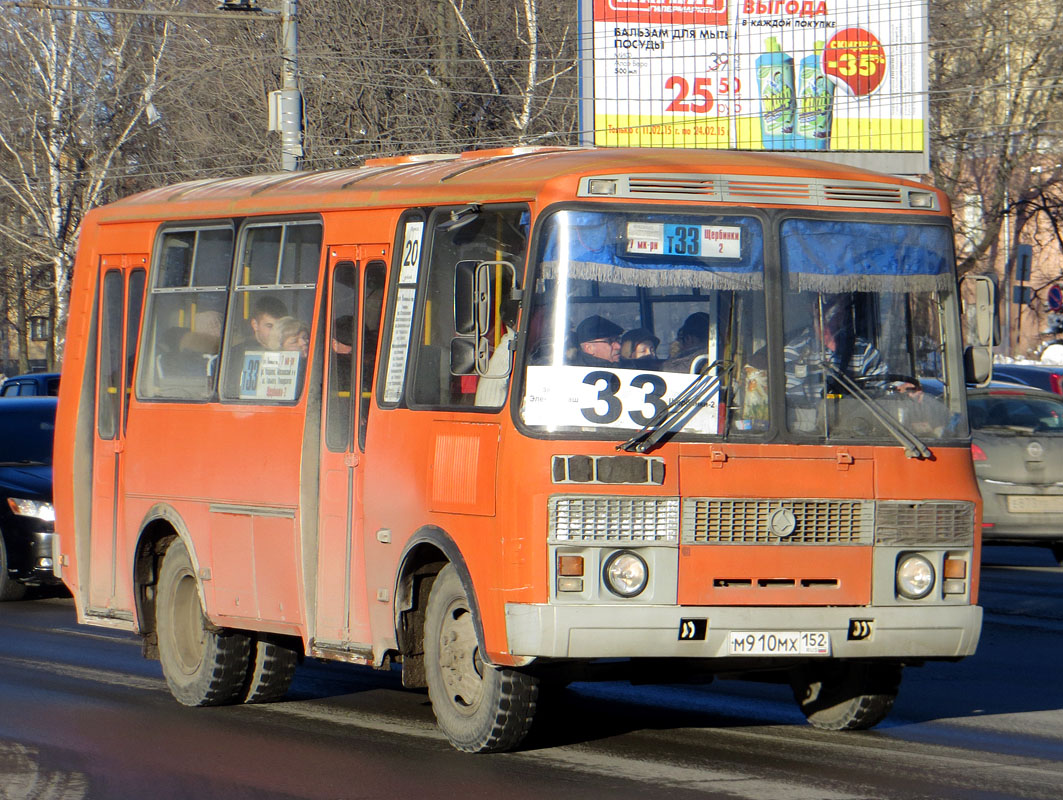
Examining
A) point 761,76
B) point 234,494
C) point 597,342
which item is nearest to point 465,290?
point 597,342

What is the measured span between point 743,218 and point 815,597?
5.42ft

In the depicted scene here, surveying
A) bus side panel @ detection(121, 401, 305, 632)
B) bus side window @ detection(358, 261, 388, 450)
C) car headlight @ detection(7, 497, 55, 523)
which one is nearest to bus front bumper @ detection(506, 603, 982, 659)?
bus side window @ detection(358, 261, 388, 450)

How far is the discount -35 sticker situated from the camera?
29.0 metres

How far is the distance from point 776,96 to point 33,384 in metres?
13.1

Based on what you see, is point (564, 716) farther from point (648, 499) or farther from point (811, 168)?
point (811, 168)

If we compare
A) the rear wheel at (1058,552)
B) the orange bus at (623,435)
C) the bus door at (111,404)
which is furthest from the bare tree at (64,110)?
the orange bus at (623,435)

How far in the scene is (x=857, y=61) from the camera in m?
29.1

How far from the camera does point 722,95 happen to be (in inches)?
1127

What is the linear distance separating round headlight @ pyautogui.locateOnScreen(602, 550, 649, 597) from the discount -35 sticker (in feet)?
74.4

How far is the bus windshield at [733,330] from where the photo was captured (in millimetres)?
7605

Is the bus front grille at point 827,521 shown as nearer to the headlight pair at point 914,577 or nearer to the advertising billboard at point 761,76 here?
the headlight pair at point 914,577

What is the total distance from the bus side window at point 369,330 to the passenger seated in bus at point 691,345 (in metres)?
1.71

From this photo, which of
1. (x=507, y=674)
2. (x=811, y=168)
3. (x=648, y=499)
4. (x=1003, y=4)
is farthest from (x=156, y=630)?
(x=1003, y=4)

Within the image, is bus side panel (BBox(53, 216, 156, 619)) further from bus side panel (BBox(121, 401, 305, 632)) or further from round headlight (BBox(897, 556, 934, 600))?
round headlight (BBox(897, 556, 934, 600))
